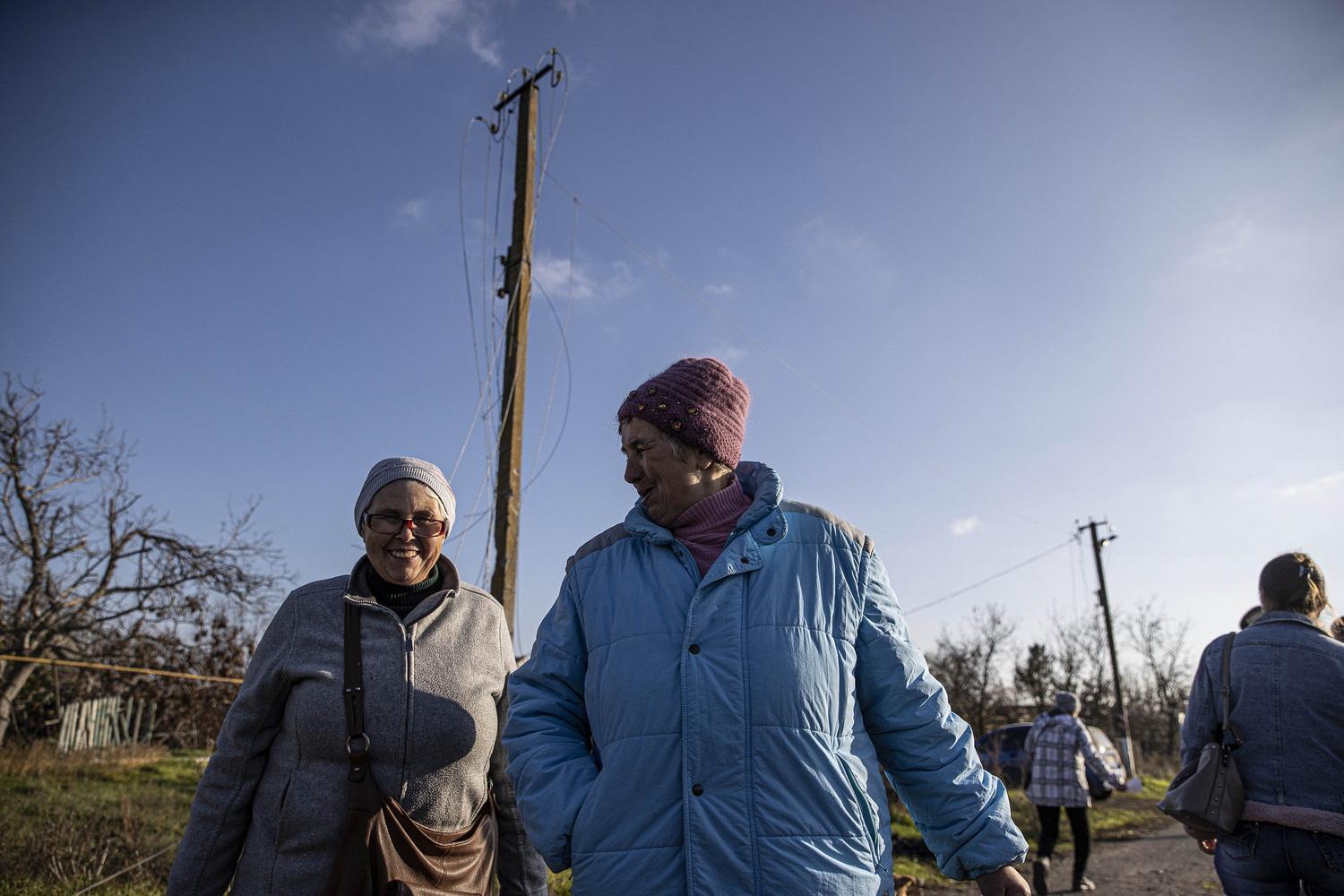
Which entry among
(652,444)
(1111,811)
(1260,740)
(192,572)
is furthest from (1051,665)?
(652,444)

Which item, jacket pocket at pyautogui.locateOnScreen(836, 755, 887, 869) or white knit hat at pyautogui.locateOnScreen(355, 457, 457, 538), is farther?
white knit hat at pyautogui.locateOnScreen(355, 457, 457, 538)

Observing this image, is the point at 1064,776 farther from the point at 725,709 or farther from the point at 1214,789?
the point at 725,709

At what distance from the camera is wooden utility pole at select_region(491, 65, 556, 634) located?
6500 mm

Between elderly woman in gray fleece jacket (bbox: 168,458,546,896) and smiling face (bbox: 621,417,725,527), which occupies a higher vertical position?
smiling face (bbox: 621,417,725,527)

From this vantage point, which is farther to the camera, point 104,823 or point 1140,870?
point 1140,870

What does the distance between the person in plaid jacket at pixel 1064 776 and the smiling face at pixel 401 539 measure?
22.9 feet

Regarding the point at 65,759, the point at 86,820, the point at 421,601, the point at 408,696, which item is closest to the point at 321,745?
the point at 408,696

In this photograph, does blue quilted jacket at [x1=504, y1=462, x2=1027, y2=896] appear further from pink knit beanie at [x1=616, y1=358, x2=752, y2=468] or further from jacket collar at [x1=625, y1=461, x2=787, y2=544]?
pink knit beanie at [x1=616, y1=358, x2=752, y2=468]

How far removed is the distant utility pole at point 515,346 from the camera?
650 centimetres

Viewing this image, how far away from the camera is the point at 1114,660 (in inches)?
1012

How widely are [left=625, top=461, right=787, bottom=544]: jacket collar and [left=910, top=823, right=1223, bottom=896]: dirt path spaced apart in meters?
5.13

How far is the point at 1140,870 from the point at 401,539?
926cm

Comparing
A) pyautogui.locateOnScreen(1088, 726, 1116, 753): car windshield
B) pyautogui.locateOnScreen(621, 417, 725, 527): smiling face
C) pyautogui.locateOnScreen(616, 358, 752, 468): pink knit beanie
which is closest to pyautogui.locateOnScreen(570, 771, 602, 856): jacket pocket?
pyautogui.locateOnScreen(621, 417, 725, 527): smiling face

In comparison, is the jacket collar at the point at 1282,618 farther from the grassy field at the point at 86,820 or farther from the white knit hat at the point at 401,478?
the grassy field at the point at 86,820
